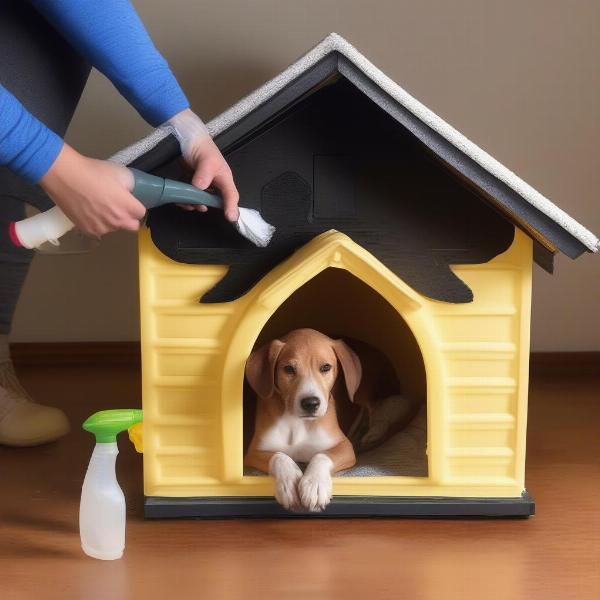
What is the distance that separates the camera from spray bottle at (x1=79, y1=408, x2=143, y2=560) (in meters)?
1.30

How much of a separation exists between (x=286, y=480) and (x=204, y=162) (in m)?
0.47

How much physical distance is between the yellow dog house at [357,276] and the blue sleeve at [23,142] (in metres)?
0.16

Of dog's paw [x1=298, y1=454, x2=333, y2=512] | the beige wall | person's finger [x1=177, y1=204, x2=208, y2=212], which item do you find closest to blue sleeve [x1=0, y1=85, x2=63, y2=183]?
person's finger [x1=177, y1=204, x2=208, y2=212]

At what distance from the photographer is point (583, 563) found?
1.31 m

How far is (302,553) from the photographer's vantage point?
4.37ft

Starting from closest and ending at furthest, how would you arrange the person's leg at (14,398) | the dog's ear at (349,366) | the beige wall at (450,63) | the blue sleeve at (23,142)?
1. the blue sleeve at (23,142)
2. the dog's ear at (349,366)
3. the person's leg at (14,398)
4. the beige wall at (450,63)

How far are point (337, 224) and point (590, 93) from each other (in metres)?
1.04

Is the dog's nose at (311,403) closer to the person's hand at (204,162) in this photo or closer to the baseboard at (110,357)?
the person's hand at (204,162)

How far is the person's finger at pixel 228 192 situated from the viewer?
1.34 metres

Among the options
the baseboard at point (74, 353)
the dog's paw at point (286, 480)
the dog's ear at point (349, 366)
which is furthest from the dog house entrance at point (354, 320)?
the baseboard at point (74, 353)

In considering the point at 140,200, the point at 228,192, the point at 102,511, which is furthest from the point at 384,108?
the point at 102,511

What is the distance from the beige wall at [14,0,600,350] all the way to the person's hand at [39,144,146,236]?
98 cm

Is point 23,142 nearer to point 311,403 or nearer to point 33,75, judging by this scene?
point 33,75

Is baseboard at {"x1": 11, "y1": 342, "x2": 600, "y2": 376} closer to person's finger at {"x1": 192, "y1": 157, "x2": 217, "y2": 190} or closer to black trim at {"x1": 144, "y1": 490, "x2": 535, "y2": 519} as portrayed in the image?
black trim at {"x1": 144, "y1": 490, "x2": 535, "y2": 519}
